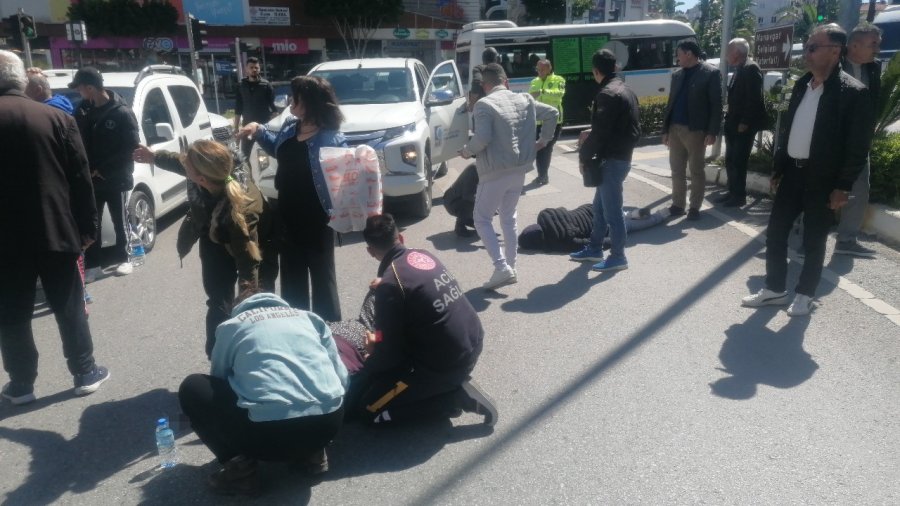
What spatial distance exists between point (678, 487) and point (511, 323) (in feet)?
6.99

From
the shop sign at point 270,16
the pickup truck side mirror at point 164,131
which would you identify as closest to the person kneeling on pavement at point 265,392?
the pickup truck side mirror at point 164,131

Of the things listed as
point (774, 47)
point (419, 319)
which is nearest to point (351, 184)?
point (419, 319)

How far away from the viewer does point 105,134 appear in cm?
602

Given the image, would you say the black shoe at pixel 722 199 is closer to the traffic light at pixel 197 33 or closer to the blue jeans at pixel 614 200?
the blue jeans at pixel 614 200

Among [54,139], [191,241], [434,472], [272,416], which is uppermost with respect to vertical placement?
[54,139]

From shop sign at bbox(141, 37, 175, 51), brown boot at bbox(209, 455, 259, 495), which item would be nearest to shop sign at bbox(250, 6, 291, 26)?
shop sign at bbox(141, 37, 175, 51)

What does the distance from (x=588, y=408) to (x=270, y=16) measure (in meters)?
36.6

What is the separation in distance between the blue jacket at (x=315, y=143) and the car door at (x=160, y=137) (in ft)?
11.6

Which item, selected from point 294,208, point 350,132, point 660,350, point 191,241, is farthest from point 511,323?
point 350,132

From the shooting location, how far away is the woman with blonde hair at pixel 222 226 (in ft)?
12.6

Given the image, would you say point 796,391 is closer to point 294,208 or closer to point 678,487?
point 678,487

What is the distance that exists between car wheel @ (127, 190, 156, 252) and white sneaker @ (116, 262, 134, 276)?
1.28 ft

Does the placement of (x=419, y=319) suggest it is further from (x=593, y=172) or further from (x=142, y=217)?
(x=142, y=217)

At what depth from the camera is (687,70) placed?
7.55 m
